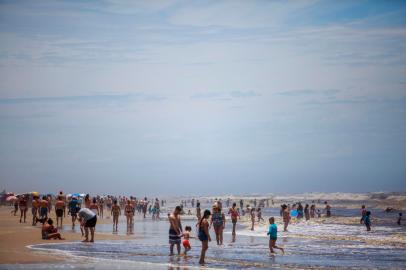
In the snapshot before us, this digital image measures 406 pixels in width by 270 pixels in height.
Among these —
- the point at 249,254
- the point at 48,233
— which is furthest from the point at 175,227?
the point at 48,233

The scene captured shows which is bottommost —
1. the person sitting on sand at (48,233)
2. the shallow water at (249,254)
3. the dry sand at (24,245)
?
the shallow water at (249,254)

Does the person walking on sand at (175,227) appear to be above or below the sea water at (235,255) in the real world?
above

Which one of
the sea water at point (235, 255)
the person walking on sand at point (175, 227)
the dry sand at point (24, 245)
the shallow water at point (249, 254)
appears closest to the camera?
the dry sand at point (24, 245)

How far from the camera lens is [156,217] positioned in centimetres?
5341

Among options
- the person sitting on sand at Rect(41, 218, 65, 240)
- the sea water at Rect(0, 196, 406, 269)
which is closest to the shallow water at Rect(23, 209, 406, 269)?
the sea water at Rect(0, 196, 406, 269)

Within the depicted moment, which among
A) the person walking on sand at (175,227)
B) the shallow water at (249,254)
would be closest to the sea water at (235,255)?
the shallow water at (249,254)

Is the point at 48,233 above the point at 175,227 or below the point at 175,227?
below

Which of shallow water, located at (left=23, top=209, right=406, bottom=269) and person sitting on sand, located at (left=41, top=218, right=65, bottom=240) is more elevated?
person sitting on sand, located at (left=41, top=218, right=65, bottom=240)

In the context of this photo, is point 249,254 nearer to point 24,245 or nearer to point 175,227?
point 175,227

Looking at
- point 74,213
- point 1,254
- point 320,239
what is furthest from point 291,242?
point 1,254

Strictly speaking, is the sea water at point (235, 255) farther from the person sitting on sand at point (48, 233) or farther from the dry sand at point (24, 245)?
the person sitting on sand at point (48, 233)

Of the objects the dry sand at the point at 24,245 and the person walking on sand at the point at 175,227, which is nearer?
the dry sand at the point at 24,245

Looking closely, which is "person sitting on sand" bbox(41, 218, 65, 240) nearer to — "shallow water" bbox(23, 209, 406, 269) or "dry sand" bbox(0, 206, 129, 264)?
"dry sand" bbox(0, 206, 129, 264)

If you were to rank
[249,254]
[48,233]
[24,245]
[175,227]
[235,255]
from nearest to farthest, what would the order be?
1. [175,227]
2. [235,255]
3. [249,254]
4. [24,245]
5. [48,233]
